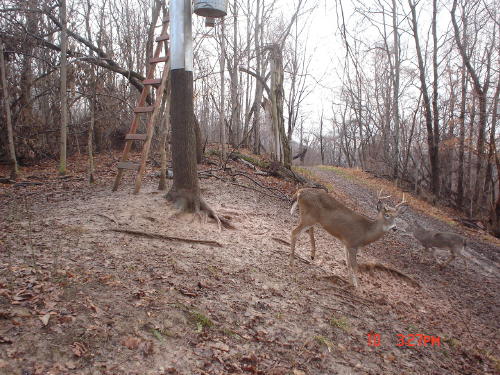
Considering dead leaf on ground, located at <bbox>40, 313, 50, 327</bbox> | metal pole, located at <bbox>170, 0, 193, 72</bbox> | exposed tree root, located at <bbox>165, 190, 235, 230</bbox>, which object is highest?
metal pole, located at <bbox>170, 0, 193, 72</bbox>

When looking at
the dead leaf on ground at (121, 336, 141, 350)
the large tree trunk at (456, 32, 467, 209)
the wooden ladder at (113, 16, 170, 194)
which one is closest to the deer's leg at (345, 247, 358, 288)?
the dead leaf on ground at (121, 336, 141, 350)

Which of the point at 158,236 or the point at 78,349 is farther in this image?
the point at 158,236

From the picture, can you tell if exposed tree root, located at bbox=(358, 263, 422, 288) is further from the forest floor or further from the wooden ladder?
the wooden ladder

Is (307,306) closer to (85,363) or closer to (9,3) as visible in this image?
(85,363)

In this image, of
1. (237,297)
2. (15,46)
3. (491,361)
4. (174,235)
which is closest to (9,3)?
(15,46)

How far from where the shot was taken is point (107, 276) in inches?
165

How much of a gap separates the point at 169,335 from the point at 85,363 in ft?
2.59
